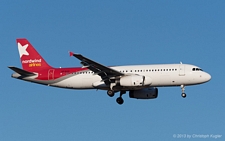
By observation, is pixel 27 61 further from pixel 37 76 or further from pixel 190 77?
pixel 190 77

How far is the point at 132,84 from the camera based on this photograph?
A: 6128cm

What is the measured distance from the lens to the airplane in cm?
6144

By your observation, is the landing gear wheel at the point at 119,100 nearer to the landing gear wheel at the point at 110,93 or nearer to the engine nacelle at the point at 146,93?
the engine nacelle at the point at 146,93

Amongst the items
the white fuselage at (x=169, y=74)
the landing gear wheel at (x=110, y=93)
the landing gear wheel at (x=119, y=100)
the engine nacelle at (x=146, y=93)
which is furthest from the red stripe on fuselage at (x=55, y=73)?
the engine nacelle at (x=146, y=93)

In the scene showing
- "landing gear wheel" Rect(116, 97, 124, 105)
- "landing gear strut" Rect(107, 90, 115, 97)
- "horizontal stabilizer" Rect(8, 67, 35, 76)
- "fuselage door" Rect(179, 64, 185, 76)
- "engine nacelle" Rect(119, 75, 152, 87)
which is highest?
"horizontal stabilizer" Rect(8, 67, 35, 76)

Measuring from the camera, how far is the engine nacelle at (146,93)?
66.9m

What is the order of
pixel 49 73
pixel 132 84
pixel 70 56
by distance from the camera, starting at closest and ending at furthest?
pixel 70 56 → pixel 132 84 → pixel 49 73

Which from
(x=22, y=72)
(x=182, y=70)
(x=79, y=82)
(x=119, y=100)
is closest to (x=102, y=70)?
(x=79, y=82)

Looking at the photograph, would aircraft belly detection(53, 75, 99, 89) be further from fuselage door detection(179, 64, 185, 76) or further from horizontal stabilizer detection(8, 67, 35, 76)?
fuselage door detection(179, 64, 185, 76)

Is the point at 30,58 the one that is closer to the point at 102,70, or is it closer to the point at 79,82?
the point at 79,82

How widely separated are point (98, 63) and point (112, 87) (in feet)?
15.4

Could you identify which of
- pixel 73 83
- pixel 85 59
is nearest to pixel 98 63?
pixel 85 59

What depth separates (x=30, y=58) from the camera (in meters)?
68.6

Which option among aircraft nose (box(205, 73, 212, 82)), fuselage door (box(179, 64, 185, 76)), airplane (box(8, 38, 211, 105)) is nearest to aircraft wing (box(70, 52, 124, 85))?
airplane (box(8, 38, 211, 105))
